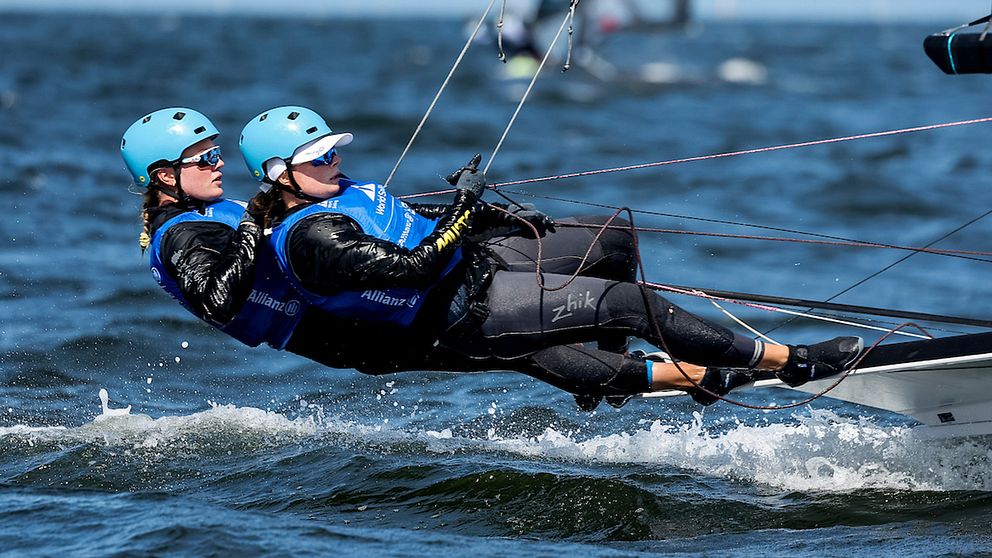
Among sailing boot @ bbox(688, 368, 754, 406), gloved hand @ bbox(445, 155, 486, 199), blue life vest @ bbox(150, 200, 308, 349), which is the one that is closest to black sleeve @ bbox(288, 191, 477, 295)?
gloved hand @ bbox(445, 155, 486, 199)

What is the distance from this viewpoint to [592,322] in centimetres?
464

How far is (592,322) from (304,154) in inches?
46.9

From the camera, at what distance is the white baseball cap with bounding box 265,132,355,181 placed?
4.56 metres

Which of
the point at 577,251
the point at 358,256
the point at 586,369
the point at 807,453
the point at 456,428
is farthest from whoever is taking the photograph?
the point at 456,428

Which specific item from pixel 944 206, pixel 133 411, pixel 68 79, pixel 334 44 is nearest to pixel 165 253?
pixel 133 411

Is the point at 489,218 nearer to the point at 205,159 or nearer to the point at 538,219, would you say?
the point at 538,219

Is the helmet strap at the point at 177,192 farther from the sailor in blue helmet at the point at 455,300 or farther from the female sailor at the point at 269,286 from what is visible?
the sailor in blue helmet at the point at 455,300

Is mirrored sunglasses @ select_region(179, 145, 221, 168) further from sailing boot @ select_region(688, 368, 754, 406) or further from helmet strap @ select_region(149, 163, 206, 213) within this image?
sailing boot @ select_region(688, 368, 754, 406)

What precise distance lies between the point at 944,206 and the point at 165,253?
1182cm

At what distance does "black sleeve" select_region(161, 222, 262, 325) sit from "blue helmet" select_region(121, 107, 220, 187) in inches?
12.8

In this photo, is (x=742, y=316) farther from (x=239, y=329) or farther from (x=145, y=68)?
(x=145, y=68)

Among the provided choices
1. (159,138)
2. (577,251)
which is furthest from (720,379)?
(159,138)

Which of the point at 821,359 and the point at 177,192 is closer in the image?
the point at 821,359

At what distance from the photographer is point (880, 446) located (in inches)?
215
